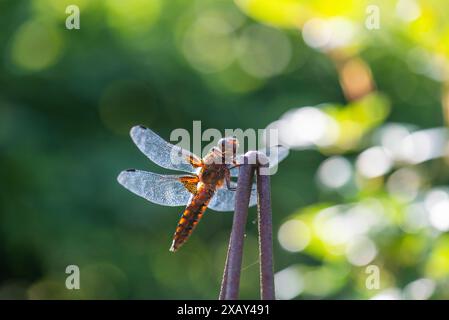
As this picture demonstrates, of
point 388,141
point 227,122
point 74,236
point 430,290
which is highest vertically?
point 227,122

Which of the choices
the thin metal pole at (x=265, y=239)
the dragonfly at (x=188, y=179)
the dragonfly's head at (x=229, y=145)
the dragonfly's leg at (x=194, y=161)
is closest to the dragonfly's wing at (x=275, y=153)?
the dragonfly at (x=188, y=179)

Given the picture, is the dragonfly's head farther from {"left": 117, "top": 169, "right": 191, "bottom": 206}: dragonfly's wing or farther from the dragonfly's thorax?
{"left": 117, "top": 169, "right": 191, "bottom": 206}: dragonfly's wing

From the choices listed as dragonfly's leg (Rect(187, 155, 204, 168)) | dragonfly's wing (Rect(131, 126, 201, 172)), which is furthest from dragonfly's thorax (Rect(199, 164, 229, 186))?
dragonfly's wing (Rect(131, 126, 201, 172))

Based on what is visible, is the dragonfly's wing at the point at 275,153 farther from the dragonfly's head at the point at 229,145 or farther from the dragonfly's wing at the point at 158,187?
the dragonfly's head at the point at 229,145

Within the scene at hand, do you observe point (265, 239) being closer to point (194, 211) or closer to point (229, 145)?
point (229, 145)

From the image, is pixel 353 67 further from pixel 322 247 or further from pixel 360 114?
pixel 322 247

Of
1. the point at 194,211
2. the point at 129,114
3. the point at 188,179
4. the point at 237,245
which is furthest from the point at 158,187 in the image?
the point at 129,114

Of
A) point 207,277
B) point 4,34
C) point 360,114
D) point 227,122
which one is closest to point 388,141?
point 360,114

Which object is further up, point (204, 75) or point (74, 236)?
point (204, 75)
